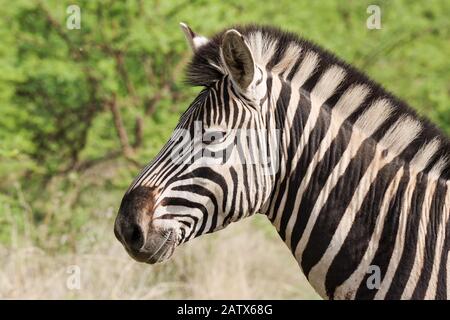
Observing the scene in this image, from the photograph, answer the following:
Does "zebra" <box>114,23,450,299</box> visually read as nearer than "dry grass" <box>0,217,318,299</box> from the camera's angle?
Yes

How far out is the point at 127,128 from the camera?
11539 millimetres

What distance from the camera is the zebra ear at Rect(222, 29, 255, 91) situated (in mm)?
3848

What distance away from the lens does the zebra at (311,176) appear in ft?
12.6

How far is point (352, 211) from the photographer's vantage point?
3928 millimetres

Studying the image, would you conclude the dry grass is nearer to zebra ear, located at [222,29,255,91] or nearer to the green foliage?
the green foliage

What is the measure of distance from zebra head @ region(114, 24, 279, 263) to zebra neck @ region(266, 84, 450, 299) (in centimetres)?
13

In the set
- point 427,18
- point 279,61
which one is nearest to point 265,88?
point 279,61

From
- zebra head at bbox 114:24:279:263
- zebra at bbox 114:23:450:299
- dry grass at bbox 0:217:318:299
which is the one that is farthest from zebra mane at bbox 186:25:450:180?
dry grass at bbox 0:217:318:299

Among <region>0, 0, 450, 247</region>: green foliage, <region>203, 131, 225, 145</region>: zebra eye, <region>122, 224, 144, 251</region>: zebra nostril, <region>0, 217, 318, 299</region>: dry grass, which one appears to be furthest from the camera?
<region>0, 0, 450, 247</region>: green foliage

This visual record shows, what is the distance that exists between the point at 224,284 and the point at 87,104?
3.42 metres

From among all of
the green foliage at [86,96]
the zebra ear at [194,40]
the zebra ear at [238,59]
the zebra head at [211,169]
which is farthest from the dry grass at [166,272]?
the zebra ear at [238,59]

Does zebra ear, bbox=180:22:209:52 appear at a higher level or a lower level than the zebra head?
higher

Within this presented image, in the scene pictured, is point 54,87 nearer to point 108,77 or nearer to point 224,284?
point 108,77


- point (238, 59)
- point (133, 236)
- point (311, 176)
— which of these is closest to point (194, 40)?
point (238, 59)
